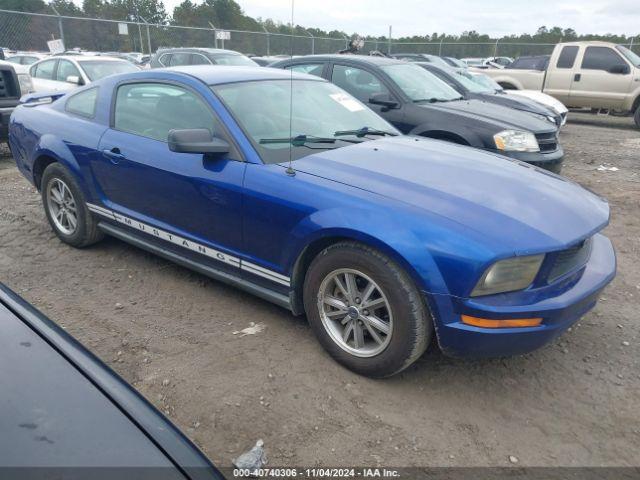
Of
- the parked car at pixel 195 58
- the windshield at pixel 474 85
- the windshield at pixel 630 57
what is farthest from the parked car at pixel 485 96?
the windshield at pixel 630 57

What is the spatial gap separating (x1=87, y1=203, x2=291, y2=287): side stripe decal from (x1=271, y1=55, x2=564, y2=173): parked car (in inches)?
135

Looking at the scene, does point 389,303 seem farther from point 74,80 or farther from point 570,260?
point 74,80

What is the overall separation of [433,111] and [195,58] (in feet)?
22.5

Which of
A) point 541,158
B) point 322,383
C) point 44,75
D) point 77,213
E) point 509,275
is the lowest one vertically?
point 322,383

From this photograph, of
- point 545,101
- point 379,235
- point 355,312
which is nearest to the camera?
point 379,235

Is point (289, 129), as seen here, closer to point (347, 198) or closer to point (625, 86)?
point (347, 198)

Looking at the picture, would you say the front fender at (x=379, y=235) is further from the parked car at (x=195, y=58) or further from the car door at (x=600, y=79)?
the car door at (x=600, y=79)

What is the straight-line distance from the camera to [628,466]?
2197 mm

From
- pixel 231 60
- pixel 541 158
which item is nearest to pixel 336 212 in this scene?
pixel 541 158

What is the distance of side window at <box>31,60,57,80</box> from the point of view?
9.80 m

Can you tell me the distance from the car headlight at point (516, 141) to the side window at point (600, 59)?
847 cm

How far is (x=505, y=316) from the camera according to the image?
2.27m

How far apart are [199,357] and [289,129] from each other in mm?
1520

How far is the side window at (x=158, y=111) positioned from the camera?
3.26 metres
